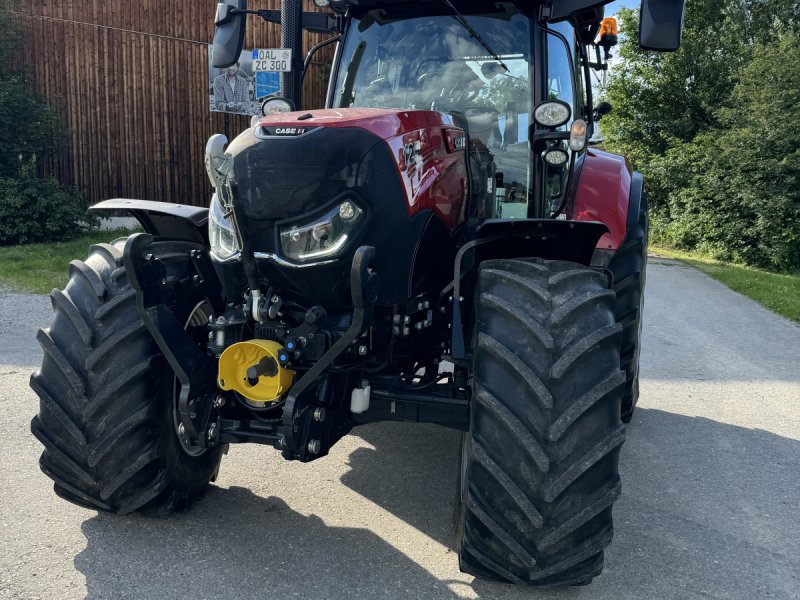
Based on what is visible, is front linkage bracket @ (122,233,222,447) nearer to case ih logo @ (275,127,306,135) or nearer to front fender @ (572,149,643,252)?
case ih logo @ (275,127,306,135)

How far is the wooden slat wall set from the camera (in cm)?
1286

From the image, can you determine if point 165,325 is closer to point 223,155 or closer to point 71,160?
point 223,155

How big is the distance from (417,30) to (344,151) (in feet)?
4.73

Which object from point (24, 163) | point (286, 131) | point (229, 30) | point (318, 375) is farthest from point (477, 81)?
point (24, 163)

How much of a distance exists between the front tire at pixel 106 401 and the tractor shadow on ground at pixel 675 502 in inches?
44.1

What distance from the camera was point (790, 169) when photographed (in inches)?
623

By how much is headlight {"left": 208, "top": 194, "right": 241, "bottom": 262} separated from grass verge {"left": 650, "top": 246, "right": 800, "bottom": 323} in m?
8.82

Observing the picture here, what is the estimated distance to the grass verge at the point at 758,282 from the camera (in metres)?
10.5

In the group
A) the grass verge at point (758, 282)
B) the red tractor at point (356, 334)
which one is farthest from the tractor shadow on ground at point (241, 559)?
the grass verge at point (758, 282)

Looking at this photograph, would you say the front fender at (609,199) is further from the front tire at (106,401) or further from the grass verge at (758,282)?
the grass verge at (758,282)

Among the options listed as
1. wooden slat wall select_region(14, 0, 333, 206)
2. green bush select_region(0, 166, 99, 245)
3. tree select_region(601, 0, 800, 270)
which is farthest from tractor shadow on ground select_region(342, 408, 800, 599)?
tree select_region(601, 0, 800, 270)

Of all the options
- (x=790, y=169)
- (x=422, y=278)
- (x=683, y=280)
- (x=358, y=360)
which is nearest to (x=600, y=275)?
(x=422, y=278)

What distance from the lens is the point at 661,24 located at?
3211mm

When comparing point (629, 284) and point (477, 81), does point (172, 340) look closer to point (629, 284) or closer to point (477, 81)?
point (477, 81)
